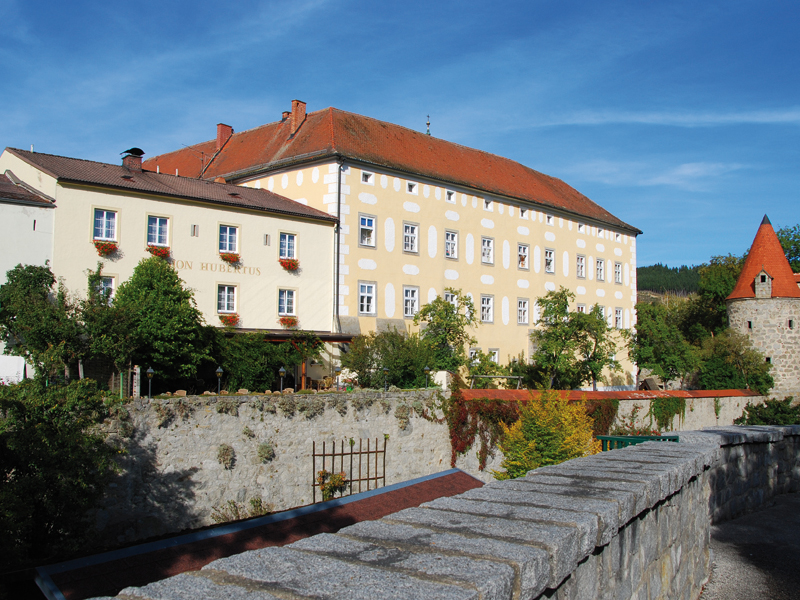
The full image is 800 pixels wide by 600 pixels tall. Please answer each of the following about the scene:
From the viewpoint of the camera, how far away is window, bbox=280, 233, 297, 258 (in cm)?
2578

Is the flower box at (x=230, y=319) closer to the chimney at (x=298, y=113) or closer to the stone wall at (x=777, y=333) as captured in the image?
the chimney at (x=298, y=113)

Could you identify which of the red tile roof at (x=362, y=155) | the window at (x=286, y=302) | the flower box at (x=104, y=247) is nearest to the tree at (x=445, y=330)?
the window at (x=286, y=302)

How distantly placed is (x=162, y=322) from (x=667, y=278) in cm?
12488

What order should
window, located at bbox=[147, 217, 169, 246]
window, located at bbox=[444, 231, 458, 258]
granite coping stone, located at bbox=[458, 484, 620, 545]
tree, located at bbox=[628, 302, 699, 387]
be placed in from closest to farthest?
granite coping stone, located at bbox=[458, 484, 620, 545], window, located at bbox=[147, 217, 169, 246], window, located at bbox=[444, 231, 458, 258], tree, located at bbox=[628, 302, 699, 387]

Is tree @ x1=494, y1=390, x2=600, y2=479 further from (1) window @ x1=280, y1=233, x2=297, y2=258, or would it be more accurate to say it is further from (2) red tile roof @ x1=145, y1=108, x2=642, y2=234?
(2) red tile roof @ x1=145, y1=108, x2=642, y2=234

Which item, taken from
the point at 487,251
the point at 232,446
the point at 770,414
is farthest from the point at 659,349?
the point at 232,446

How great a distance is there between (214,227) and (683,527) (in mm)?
21091

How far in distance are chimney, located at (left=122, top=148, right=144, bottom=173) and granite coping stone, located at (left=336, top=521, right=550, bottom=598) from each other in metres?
24.1

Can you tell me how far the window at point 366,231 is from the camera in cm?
2803

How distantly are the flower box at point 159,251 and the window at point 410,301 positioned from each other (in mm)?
10246

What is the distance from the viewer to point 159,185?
23.4m

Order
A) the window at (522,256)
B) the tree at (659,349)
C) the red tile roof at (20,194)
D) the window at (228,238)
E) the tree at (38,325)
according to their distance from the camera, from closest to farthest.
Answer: the tree at (38,325) → the red tile roof at (20,194) → the window at (228,238) → the window at (522,256) → the tree at (659,349)

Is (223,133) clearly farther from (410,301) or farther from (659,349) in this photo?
(659,349)

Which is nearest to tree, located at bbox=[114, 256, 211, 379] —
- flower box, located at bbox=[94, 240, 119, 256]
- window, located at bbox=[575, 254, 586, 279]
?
flower box, located at bbox=[94, 240, 119, 256]
